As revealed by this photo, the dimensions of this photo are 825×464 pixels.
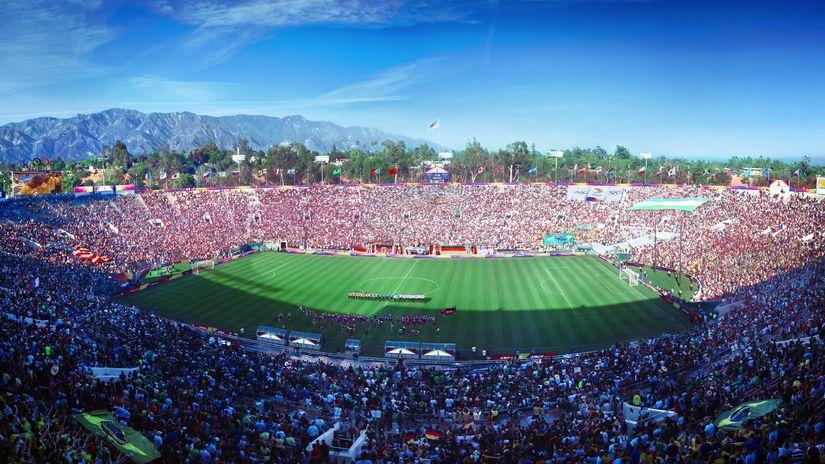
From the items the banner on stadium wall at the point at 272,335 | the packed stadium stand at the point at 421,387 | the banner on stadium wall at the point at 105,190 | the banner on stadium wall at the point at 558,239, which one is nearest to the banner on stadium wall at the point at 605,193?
the banner on stadium wall at the point at 558,239

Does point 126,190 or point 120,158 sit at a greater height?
point 120,158

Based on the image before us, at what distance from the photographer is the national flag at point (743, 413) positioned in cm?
1420

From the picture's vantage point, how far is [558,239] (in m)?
62.2

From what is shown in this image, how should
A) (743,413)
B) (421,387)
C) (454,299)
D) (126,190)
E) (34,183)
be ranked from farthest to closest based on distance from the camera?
(126,190), (34,183), (454,299), (421,387), (743,413)

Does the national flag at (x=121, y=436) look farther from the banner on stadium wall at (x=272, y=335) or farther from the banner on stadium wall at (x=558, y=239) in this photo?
the banner on stadium wall at (x=558, y=239)

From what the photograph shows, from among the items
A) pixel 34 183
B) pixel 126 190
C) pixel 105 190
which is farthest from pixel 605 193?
pixel 34 183

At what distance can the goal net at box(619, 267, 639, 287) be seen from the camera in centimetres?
4471

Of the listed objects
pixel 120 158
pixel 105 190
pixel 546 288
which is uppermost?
pixel 120 158

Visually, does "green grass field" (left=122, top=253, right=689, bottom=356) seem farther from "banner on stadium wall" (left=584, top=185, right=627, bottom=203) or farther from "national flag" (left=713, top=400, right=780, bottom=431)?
"banner on stadium wall" (left=584, top=185, right=627, bottom=203)

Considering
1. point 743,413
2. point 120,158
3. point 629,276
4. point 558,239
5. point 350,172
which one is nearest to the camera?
point 743,413

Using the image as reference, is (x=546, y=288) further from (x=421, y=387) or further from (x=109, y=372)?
(x=109, y=372)

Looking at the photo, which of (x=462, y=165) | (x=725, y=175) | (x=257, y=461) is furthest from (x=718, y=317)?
(x=462, y=165)

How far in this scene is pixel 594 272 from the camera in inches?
1955

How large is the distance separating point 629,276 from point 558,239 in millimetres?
15784
